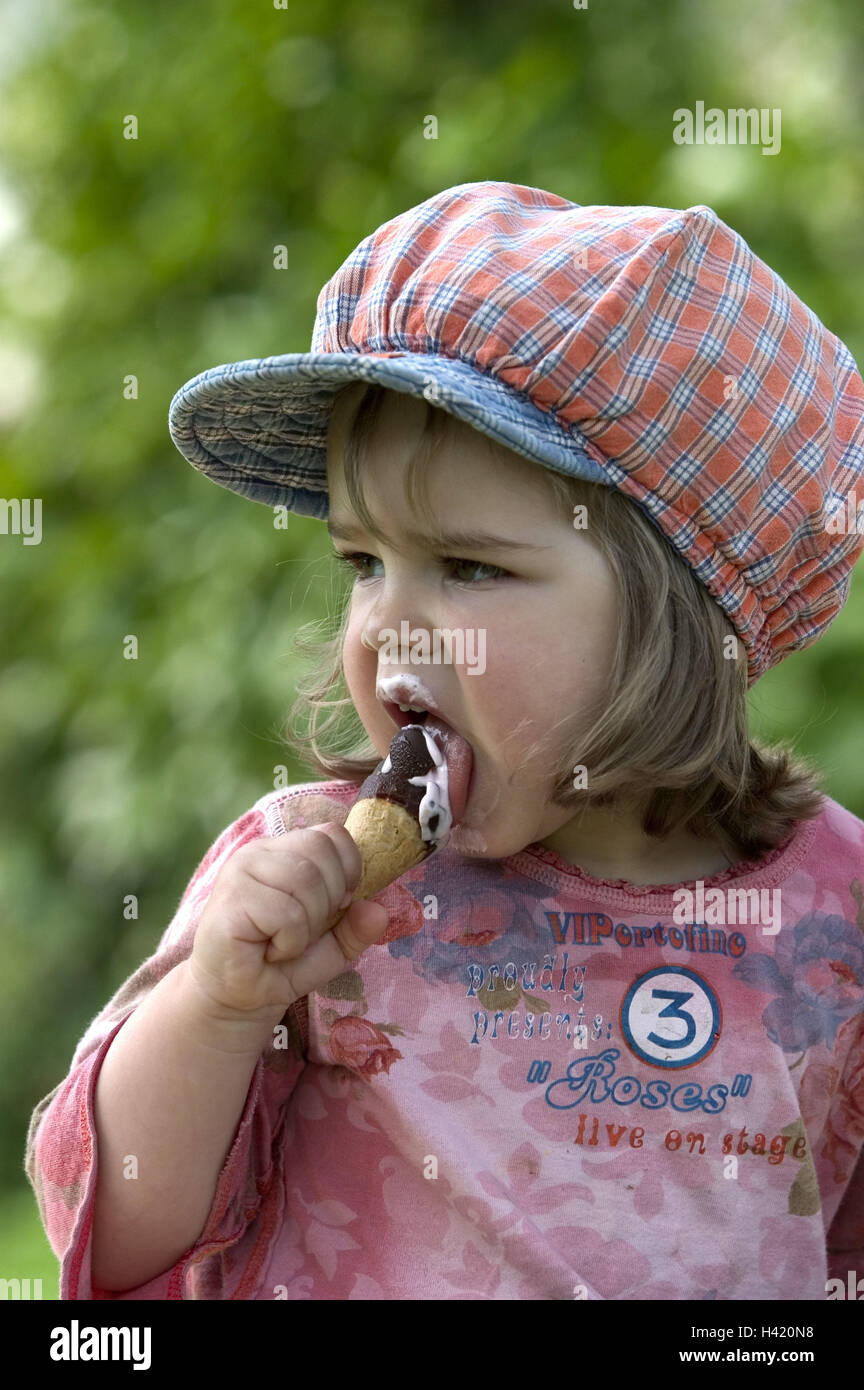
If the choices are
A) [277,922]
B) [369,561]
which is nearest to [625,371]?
[369,561]

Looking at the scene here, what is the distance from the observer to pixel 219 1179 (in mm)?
1396

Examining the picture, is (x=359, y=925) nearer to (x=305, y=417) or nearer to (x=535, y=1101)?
(x=535, y=1101)

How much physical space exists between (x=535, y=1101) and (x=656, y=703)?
0.40 metres

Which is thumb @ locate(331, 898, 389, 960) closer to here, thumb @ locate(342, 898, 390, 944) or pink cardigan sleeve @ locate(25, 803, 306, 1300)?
thumb @ locate(342, 898, 390, 944)

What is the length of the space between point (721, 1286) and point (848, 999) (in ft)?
1.02

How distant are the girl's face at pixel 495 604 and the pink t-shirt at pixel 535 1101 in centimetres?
18

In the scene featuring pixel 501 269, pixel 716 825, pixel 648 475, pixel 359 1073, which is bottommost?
pixel 359 1073

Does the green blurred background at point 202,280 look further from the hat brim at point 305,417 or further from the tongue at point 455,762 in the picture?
the tongue at point 455,762

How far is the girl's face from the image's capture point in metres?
1.38

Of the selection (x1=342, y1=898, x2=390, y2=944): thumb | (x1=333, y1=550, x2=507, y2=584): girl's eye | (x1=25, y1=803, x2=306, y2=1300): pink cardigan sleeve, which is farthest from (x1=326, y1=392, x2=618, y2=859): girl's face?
(x1=25, y1=803, x2=306, y2=1300): pink cardigan sleeve

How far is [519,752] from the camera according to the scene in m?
1.41
